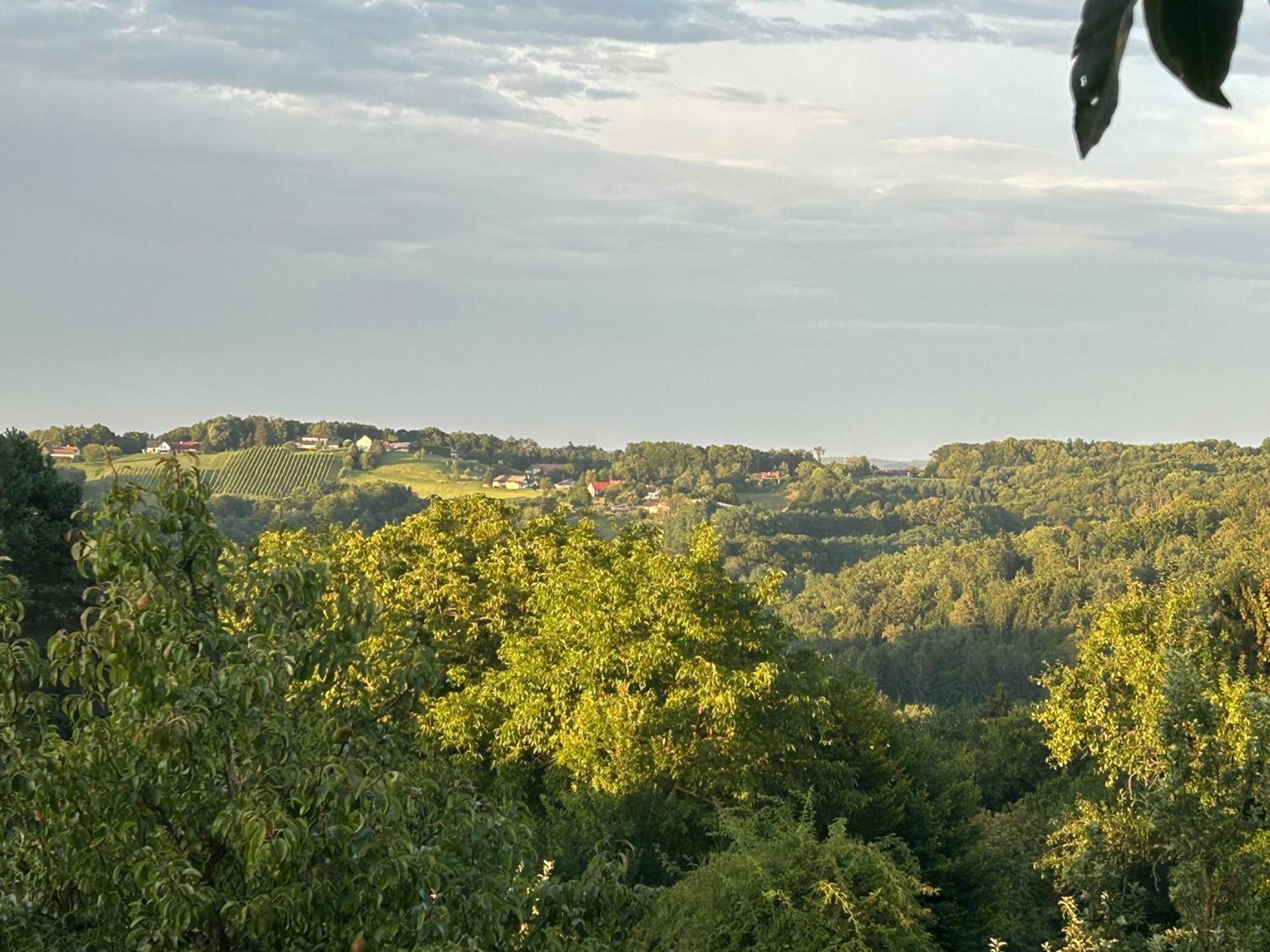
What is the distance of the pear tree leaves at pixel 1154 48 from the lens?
69cm

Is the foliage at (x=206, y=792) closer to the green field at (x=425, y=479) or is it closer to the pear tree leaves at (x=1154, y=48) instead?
the pear tree leaves at (x=1154, y=48)

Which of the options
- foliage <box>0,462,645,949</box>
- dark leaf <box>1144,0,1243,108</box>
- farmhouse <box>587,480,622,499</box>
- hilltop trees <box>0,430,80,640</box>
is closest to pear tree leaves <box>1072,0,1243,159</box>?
Answer: dark leaf <box>1144,0,1243,108</box>

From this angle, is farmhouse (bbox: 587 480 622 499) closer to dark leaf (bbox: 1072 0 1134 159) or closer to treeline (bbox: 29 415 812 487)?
treeline (bbox: 29 415 812 487)

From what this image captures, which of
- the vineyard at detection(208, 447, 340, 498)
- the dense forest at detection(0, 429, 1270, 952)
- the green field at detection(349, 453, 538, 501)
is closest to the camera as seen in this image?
the dense forest at detection(0, 429, 1270, 952)

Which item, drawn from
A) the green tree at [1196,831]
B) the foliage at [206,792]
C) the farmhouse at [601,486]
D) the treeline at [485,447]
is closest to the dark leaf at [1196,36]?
the foliage at [206,792]

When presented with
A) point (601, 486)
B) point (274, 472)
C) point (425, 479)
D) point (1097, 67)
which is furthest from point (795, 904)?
point (601, 486)

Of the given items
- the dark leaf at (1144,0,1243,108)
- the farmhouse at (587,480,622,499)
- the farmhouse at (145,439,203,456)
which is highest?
the dark leaf at (1144,0,1243,108)

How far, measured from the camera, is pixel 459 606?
90.6 feet

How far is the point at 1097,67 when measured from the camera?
770 mm

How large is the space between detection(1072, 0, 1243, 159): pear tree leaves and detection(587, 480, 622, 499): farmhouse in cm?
14631

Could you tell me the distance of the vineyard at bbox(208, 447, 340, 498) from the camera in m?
110

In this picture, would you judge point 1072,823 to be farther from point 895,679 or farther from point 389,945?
point 895,679

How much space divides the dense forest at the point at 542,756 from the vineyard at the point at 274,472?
207 feet

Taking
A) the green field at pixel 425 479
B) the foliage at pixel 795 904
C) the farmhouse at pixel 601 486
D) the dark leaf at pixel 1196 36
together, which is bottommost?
the foliage at pixel 795 904
